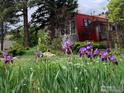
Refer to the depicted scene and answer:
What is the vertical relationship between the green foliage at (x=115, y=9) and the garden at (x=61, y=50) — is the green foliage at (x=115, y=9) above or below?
above

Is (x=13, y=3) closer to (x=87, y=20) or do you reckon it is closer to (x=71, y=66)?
(x=87, y=20)

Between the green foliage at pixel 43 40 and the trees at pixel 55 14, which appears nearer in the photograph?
the green foliage at pixel 43 40

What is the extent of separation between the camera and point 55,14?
39156 millimetres

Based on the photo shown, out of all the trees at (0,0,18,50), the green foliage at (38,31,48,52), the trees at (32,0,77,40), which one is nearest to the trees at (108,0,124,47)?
the trees at (32,0,77,40)

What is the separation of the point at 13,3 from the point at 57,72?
3544 cm

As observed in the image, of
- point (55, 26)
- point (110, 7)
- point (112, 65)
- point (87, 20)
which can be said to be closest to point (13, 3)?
point (55, 26)

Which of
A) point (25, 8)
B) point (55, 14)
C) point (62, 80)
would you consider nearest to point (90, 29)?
point (55, 14)

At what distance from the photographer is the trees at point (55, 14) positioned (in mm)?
38281

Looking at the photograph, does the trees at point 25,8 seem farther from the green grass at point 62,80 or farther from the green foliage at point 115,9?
the green grass at point 62,80

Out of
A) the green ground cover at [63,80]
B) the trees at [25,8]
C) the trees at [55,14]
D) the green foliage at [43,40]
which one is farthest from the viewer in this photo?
the trees at [55,14]

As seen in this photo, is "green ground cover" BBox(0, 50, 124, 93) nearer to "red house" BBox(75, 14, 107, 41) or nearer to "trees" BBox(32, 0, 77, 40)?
"trees" BBox(32, 0, 77, 40)

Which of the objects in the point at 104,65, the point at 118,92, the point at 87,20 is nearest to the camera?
the point at 118,92

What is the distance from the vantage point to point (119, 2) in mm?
32125

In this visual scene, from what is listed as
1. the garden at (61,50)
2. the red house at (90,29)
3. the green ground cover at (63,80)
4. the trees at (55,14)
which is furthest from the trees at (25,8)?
the green ground cover at (63,80)
